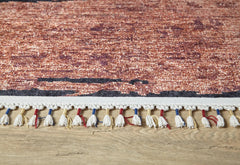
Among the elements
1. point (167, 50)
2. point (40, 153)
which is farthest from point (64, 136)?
point (167, 50)

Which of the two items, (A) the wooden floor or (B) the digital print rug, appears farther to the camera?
(B) the digital print rug

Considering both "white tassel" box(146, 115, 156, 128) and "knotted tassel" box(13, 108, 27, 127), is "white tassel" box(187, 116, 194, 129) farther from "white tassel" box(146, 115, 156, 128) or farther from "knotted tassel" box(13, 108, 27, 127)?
"knotted tassel" box(13, 108, 27, 127)

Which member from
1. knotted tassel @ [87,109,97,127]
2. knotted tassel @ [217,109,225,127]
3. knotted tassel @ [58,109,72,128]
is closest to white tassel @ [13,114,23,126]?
knotted tassel @ [58,109,72,128]

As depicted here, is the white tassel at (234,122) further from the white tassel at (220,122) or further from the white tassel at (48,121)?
the white tassel at (48,121)

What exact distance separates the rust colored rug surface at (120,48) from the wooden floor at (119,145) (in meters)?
0.15

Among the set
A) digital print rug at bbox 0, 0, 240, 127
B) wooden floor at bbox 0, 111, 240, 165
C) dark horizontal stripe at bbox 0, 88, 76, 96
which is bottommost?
wooden floor at bbox 0, 111, 240, 165

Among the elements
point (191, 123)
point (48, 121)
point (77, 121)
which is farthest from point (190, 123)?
point (48, 121)

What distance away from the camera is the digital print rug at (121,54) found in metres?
0.74

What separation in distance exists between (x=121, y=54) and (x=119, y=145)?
15.5 inches

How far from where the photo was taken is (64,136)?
0.66 metres

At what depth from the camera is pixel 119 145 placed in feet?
2.11

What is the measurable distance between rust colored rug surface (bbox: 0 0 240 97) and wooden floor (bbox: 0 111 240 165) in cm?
15

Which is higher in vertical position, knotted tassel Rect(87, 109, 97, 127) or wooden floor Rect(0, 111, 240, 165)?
knotted tassel Rect(87, 109, 97, 127)

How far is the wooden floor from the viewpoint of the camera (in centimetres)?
61
